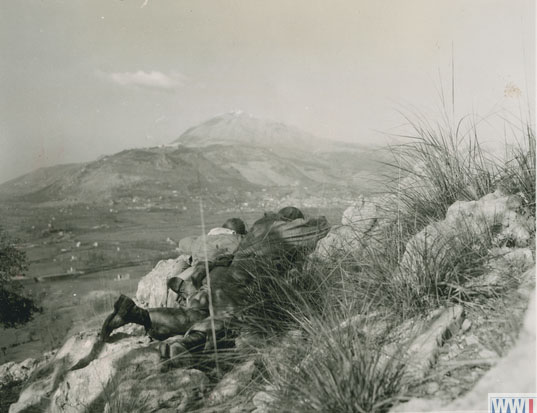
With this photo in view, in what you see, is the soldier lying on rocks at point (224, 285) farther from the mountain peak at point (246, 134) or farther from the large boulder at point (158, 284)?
the mountain peak at point (246, 134)

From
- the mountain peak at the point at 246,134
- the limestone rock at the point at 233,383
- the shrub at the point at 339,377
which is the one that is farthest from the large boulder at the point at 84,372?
the mountain peak at the point at 246,134

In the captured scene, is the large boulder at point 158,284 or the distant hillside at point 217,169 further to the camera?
the distant hillside at point 217,169

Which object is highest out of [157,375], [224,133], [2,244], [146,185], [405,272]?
[224,133]

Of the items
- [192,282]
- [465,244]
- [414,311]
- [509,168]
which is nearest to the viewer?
[414,311]

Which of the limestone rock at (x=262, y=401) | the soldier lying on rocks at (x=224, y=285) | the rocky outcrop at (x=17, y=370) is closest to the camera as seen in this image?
the limestone rock at (x=262, y=401)

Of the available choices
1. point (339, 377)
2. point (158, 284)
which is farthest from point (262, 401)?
point (158, 284)

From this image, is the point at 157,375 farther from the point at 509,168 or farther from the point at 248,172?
the point at 248,172

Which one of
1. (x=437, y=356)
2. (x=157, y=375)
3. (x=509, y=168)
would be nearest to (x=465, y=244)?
(x=437, y=356)

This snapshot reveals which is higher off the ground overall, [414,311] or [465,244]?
[465,244]
